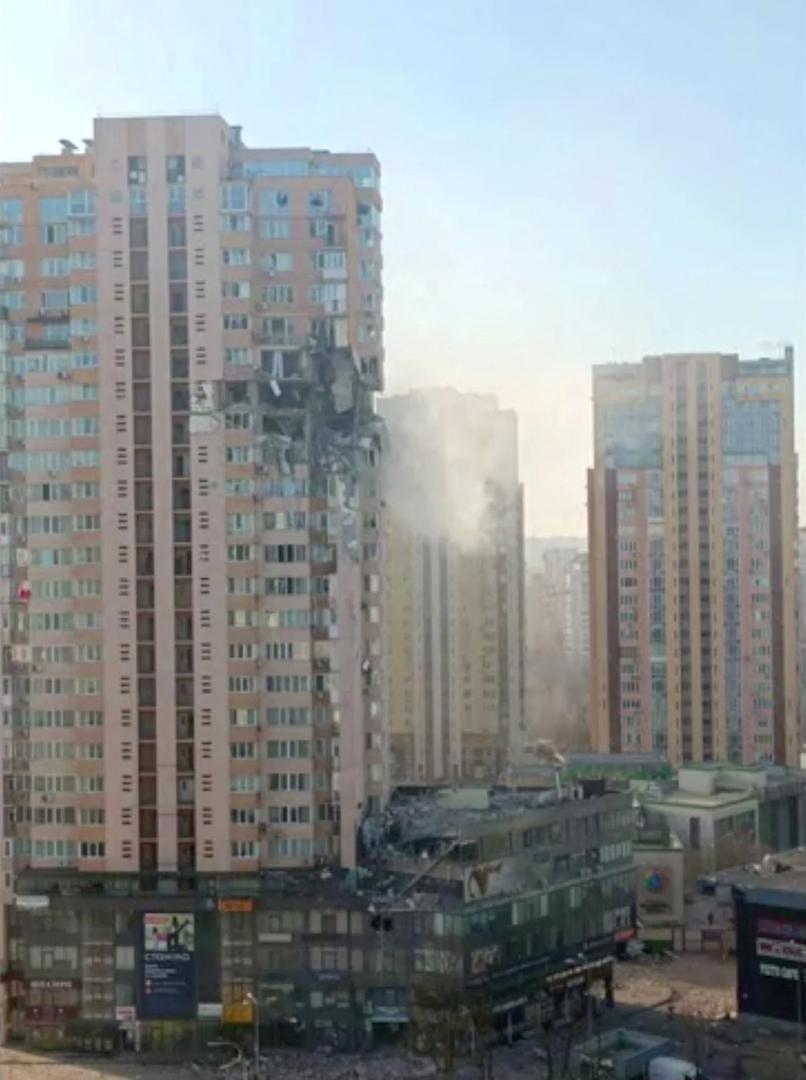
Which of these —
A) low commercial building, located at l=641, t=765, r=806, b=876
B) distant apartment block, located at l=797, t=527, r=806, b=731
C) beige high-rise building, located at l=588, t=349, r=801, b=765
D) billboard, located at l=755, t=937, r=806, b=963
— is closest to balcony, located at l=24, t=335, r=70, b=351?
billboard, located at l=755, t=937, r=806, b=963

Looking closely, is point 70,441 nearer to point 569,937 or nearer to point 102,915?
point 102,915

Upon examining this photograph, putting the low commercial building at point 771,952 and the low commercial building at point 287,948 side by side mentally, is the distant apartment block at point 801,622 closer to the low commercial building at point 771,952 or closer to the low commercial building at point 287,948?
the low commercial building at point 771,952

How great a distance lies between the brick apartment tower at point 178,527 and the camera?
7.55 meters

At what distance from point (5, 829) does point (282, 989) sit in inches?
63.6

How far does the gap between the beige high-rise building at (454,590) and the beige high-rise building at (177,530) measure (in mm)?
5284

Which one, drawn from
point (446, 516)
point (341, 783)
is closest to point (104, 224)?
point (341, 783)

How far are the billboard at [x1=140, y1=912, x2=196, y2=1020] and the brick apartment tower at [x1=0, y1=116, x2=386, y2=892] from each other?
252 mm

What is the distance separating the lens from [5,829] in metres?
7.73

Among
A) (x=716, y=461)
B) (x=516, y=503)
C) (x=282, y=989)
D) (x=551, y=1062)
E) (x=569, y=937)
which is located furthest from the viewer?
(x=516, y=503)

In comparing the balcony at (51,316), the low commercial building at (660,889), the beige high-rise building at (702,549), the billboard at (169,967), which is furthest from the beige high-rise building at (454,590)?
the billboard at (169,967)

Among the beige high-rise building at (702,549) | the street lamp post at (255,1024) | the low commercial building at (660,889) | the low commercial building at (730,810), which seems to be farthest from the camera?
the beige high-rise building at (702,549)

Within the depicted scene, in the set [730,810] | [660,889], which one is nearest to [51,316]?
[660,889]

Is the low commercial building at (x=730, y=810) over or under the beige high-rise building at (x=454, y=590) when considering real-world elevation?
under

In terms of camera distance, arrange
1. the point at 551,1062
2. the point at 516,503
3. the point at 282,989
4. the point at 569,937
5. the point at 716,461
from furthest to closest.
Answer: the point at 516,503
the point at 716,461
the point at 569,937
the point at 282,989
the point at 551,1062
